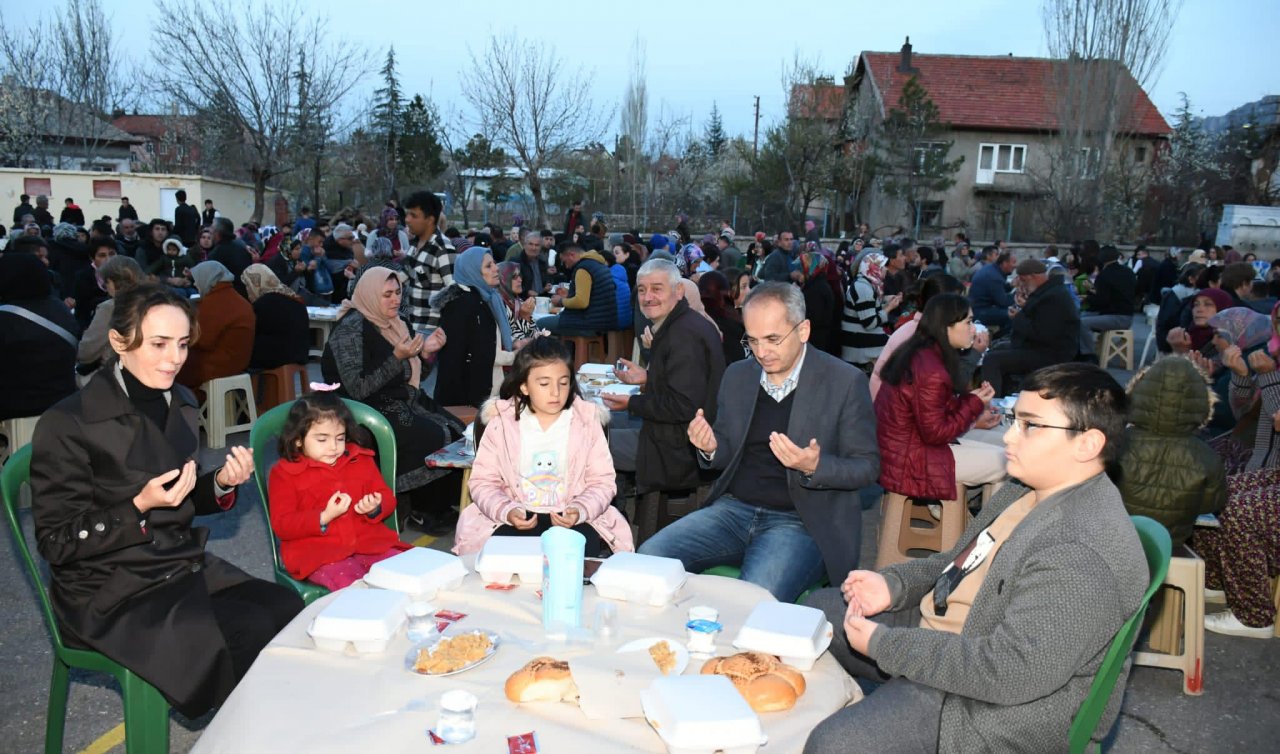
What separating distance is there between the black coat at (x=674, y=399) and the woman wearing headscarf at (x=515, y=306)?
A: 9.22 feet

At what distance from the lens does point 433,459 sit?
411 cm

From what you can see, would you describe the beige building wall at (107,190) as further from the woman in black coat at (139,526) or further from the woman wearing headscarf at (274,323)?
the woman in black coat at (139,526)

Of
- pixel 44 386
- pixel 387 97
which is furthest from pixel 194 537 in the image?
pixel 387 97

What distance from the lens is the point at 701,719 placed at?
1.68 metres

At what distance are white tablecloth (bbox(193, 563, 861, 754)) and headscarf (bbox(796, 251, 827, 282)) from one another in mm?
7688

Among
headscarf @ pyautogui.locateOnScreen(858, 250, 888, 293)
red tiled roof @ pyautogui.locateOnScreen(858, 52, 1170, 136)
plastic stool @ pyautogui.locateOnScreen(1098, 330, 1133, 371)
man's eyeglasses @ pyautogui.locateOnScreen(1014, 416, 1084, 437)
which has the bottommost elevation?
plastic stool @ pyautogui.locateOnScreen(1098, 330, 1133, 371)

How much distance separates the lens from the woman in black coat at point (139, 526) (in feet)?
8.32

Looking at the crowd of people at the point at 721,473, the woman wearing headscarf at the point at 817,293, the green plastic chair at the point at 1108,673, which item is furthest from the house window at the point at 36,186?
the green plastic chair at the point at 1108,673

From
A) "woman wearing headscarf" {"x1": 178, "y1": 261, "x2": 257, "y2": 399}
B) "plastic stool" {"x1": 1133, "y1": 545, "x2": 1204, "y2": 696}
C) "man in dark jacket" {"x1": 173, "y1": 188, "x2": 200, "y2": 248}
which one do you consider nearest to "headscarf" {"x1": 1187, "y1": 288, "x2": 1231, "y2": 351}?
"plastic stool" {"x1": 1133, "y1": 545, "x2": 1204, "y2": 696}

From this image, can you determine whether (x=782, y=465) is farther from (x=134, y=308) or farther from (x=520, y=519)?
(x=134, y=308)

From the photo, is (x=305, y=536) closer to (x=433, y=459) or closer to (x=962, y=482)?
(x=433, y=459)

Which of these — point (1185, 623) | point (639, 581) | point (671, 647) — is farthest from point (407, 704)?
point (1185, 623)

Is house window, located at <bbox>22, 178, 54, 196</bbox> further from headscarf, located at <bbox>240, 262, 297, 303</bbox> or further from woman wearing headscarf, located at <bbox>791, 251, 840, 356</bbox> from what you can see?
woman wearing headscarf, located at <bbox>791, 251, 840, 356</bbox>

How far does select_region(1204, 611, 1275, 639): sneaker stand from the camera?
4230mm
